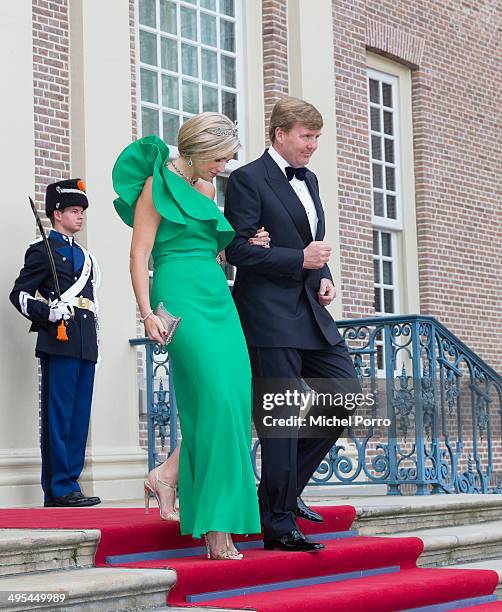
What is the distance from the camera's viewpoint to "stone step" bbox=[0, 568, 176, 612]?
4480 millimetres

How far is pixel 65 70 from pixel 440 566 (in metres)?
4.55

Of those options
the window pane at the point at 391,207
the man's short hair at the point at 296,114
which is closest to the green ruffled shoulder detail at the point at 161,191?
the man's short hair at the point at 296,114

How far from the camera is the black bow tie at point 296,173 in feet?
19.0

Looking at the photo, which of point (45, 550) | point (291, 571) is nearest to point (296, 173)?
point (291, 571)

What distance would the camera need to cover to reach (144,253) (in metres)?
5.24

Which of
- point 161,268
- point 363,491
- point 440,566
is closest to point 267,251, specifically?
point 161,268

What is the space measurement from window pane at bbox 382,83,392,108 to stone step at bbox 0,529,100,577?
8.94m

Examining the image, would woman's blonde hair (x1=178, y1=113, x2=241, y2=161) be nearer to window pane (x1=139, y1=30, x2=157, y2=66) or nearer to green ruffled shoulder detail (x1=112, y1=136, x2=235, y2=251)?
green ruffled shoulder detail (x1=112, y1=136, x2=235, y2=251)

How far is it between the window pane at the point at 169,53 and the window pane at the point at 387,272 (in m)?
3.80

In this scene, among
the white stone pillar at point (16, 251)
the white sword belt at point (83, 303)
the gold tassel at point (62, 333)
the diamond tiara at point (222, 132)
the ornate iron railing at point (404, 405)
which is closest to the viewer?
the diamond tiara at point (222, 132)

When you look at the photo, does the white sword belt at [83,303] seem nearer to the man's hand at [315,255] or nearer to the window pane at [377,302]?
the man's hand at [315,255]

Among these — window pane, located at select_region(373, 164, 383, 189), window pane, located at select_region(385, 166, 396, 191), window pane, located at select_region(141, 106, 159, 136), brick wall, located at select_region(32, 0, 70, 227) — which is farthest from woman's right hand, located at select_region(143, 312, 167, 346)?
window pane, located at select_region(385, 166, 396, 191)

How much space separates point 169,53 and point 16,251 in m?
2.93

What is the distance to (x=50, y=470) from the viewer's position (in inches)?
304
